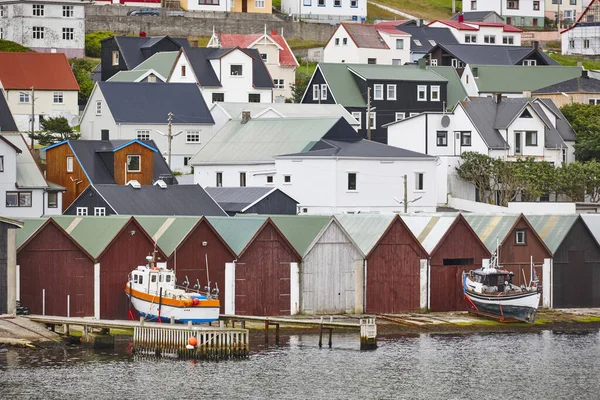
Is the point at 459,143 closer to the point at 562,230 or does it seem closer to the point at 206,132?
the point at 206,132

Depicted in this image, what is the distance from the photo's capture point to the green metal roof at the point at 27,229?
64.1 metres

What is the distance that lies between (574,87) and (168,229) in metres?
58.8

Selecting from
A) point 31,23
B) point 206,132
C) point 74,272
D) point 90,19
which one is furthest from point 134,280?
point 90,19

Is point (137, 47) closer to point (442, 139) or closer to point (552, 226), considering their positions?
point (442, 139)

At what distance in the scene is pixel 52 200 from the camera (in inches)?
3199

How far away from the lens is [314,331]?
67.5 m

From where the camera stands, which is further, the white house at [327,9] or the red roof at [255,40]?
A: the white house at [327,9]

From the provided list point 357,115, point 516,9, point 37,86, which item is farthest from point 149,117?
point 516,9

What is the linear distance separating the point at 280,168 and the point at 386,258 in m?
18.0

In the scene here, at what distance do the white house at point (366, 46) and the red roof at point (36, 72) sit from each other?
30.4m

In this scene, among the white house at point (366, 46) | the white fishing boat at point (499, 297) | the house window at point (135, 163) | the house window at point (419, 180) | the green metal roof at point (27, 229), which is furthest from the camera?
the white house at point (366, 46)

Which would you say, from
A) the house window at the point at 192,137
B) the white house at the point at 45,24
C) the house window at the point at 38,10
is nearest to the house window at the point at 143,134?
the house window at the point at 192,137

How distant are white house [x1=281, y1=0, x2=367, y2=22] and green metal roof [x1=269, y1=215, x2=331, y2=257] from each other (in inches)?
3422

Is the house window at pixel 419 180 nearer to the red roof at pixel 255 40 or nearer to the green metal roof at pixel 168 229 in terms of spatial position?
the green metal roof at pixel 168 229
